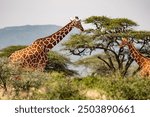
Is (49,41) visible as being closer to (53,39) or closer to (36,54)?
(53,39)

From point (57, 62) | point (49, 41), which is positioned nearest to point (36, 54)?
point (49, 41)

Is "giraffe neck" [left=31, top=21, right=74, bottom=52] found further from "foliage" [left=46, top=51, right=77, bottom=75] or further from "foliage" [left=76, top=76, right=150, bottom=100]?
"foliage" [left=46, top=51, right=77, bottom=75]

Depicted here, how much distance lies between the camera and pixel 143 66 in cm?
1897

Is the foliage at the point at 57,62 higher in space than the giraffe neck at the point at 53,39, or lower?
lower

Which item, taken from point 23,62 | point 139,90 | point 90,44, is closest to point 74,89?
point 139,90

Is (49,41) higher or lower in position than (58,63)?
higher

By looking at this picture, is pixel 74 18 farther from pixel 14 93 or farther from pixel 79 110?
pixel 79 110

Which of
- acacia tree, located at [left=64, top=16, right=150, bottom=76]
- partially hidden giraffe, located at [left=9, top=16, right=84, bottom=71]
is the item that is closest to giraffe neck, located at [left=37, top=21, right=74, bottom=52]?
partially hidden giraffe, located at [left=9, top=16, right=84, bottom=71]

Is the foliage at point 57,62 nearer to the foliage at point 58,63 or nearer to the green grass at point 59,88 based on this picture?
the foliage at point 58,63

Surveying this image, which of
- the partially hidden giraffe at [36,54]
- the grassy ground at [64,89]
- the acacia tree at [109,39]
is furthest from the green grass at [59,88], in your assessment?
the acacia tree at [109,39]

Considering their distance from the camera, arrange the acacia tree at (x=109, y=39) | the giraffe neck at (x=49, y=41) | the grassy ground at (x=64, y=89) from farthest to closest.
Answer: the acacia tree at (x=109, y=39) → the giraffe neck at (x=49, y=41) → the grassy ground at (x=64, y=89)

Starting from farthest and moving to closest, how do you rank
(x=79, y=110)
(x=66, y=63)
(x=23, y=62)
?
(x=66, y=63) < (x=23, y=62) < (x=79, y=110)

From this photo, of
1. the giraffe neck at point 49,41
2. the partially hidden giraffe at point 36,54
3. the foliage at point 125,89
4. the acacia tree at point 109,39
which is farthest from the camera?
the acacia tree at point 109,39

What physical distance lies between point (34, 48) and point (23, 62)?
863 millimetres
